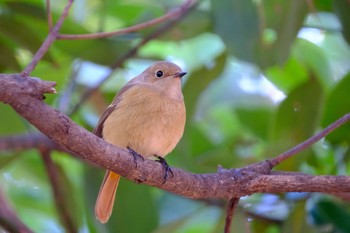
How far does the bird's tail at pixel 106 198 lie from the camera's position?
12.8 ft

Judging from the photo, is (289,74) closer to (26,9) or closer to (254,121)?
(254,121)

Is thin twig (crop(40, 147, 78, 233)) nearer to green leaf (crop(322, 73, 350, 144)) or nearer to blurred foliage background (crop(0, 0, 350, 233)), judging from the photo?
blurred foliage background (crop(0, 0, 350, 233))

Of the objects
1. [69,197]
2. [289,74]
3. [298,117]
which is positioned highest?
[289,74]

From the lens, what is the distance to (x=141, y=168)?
2.82 meters

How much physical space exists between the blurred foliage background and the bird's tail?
20cm

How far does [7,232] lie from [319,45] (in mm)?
2365

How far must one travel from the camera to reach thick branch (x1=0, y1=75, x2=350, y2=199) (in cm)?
236

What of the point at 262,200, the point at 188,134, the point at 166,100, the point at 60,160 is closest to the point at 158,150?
the point at 166,100

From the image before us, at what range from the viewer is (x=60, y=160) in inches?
202

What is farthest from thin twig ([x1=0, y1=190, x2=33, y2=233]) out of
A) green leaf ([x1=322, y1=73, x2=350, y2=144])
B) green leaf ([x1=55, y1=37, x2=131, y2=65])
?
green leaf ([x1=322, y1=73, x2=350, y2=144])

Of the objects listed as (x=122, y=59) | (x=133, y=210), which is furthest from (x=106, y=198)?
(x=122, y=59)

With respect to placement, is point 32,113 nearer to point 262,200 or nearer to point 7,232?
point 7,232

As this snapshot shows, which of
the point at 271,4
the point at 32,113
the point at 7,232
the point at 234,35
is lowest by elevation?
the point at 32,113

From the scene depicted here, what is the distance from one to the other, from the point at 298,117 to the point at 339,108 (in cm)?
24
